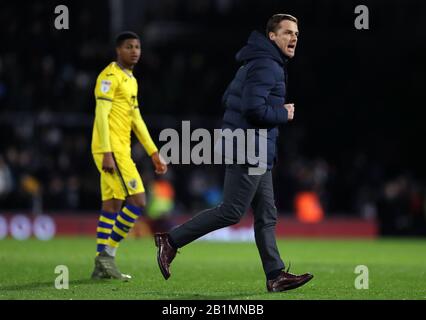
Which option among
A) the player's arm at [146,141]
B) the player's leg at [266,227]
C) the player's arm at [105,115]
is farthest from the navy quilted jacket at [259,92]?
the player's arm at [146,141]

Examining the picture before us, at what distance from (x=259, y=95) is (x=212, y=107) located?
55.0 feet

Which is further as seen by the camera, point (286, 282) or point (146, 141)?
point (146, 141)

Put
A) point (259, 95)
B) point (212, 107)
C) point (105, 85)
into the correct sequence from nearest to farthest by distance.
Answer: point (259, 95)
point (105, 85)
point (212, 107)

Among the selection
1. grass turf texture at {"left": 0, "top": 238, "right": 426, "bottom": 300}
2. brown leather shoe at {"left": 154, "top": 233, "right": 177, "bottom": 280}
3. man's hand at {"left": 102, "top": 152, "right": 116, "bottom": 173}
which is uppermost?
man's hand at {"left": 102, "top": 152, "right": 116, "bottom": 173}

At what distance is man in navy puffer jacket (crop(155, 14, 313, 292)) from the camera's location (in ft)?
28.6

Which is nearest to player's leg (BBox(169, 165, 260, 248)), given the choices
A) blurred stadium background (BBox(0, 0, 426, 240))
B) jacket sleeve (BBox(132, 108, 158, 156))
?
jacket sleeve (BBox(132, 108, 158, 156))

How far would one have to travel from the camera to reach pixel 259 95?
863 cm

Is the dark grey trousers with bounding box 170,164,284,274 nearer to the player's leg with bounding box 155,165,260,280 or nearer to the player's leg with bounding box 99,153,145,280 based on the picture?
the player's leg with bounding box 155,165,260,280

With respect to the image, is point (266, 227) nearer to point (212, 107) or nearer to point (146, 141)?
point (146, 141)

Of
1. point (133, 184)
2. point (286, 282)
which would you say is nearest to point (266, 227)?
point (286, 282)

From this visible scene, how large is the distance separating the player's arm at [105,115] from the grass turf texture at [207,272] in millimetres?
1234

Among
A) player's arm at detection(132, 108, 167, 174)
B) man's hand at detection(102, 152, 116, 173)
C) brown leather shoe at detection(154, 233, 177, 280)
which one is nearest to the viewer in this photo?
brown leather shoe at detection(154, 233, 177, 280)

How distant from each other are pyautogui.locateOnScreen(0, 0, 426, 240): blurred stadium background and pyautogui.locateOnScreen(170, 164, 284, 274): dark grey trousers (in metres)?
13.4

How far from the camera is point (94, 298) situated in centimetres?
833
